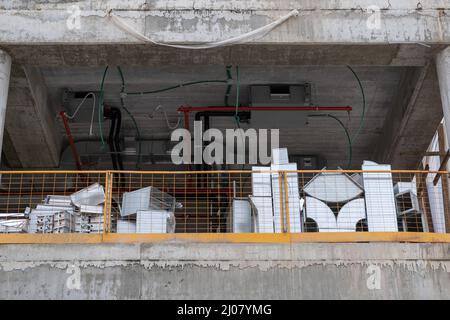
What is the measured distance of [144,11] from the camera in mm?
9883

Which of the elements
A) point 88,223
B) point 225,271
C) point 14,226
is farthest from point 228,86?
point 225,271

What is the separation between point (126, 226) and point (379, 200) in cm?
358

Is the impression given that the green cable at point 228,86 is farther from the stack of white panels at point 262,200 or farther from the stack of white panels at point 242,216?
the stack of white panels at point 242,216

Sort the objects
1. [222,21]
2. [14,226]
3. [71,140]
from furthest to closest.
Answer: [71,140] < [222,21] < [14,226]

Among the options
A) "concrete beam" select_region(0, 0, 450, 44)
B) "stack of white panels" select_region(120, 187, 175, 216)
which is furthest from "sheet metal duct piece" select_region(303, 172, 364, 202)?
"stack of white panels" select_region(120, 187, 175, 216)

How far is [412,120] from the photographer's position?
39.3 feet

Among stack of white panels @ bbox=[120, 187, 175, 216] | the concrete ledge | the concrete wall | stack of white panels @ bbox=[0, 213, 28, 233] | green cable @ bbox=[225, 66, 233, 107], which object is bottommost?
the concrete wall

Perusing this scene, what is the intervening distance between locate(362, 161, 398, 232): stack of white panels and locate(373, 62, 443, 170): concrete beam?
2370mm

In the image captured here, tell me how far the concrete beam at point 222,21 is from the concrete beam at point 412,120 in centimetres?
99

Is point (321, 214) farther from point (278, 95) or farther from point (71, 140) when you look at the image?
point (71, 140)

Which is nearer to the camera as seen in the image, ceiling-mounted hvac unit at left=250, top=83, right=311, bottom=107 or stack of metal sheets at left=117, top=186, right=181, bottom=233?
stack of metal sheets at left=117, top=186, right=181, bottom=233

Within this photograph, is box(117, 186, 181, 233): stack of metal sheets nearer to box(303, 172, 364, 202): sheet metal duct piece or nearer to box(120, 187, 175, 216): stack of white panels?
box(120, 187, 175, 216): stack of white panels

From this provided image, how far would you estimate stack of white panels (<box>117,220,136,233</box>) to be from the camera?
916 cm
